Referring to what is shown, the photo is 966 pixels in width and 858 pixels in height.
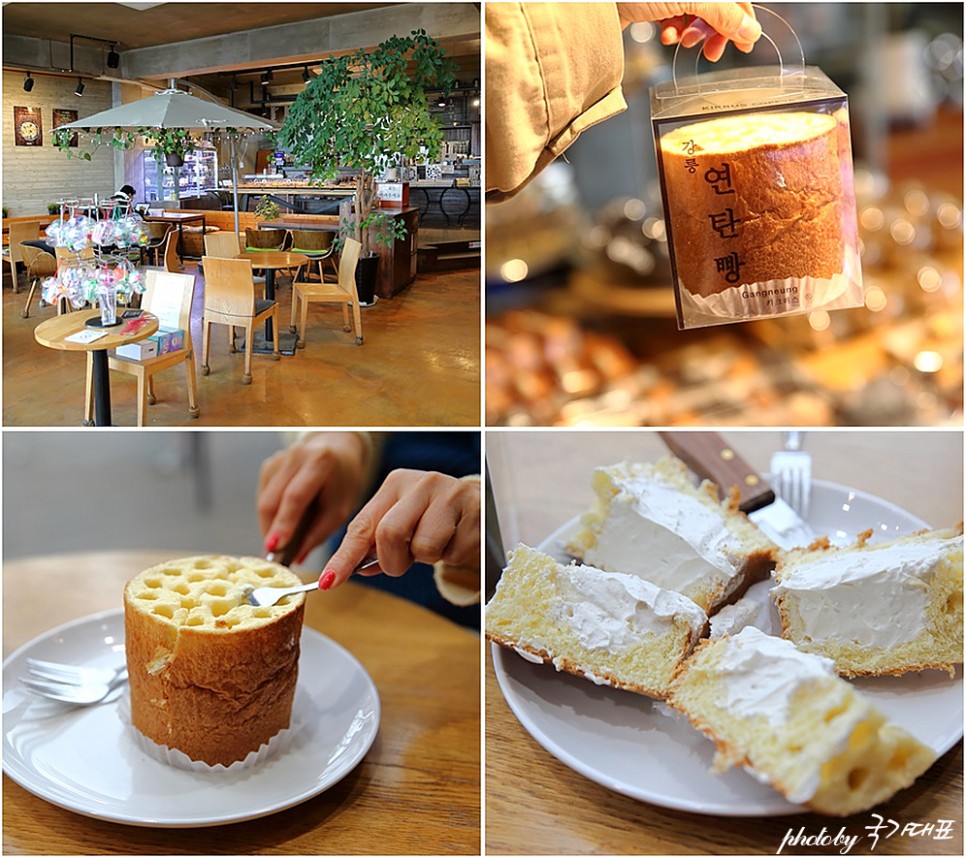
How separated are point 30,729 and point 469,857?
462mm

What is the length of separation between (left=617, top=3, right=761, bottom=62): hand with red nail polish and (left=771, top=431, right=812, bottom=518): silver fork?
0.46 m

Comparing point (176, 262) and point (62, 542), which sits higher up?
point (176, 262)

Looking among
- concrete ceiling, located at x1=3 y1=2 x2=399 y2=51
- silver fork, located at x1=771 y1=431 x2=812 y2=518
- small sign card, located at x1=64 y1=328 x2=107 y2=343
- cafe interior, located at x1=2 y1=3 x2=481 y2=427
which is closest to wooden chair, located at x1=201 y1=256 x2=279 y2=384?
cafe interior, located at x1=2 y1=3 x2=481 y2=427

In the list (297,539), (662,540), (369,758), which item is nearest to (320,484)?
(297,539)

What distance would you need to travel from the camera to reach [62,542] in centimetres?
134

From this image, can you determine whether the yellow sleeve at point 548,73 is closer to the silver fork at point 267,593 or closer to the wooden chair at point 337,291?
the wooden chair at point 337,291

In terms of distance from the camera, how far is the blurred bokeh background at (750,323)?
3.68ft

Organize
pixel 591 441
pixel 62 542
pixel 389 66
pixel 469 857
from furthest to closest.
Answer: pixel 62 542 < pixel 591 441 < pixel 389 66 < pixel 469 857

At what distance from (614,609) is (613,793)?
0.54 ft

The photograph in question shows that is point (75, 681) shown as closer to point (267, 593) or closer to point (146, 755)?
point (146, 755)

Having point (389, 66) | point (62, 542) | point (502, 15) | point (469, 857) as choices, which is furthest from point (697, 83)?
point (62, 542)

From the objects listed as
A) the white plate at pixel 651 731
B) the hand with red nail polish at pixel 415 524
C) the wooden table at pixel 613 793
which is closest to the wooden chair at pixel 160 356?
→ the hand with red nail polish at pixel 415 524

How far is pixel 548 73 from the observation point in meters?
0.75

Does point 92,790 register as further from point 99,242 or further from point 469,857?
point 99,242
